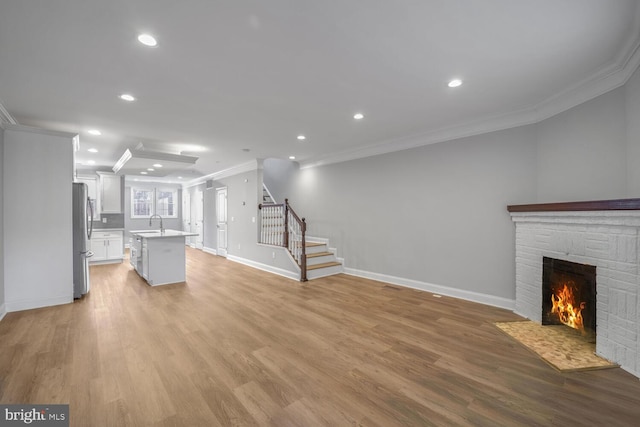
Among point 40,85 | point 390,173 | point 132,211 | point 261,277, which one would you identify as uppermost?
point 40,85

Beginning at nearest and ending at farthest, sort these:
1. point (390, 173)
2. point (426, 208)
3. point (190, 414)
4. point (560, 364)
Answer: point (190, 414) < point (560, 364) < point (426, 208) < point (390, 173)

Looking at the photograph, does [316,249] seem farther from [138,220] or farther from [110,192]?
[138,220]

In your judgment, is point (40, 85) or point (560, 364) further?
point (40, 85)

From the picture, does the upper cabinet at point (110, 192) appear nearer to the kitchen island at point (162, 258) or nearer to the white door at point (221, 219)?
the white door at point (221, 219)

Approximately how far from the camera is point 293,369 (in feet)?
7.57

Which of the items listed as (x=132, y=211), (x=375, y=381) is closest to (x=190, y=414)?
(x=375, y=381)

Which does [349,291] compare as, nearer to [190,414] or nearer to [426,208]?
[426,208]

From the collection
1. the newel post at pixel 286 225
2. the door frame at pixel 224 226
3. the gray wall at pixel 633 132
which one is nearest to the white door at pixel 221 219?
the door frame at pixel 224 226

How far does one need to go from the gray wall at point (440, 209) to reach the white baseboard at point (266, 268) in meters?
1.25

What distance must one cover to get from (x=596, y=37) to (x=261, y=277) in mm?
5692

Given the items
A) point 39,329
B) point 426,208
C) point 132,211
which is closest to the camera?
point 39,329

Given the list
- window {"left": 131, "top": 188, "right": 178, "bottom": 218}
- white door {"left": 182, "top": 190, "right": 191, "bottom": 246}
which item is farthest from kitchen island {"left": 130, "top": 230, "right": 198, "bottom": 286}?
window {"left": 131, "top": 188, "right": 178, "bottom": 218}

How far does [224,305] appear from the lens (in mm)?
3918

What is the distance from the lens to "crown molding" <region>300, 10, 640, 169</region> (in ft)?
7.83
